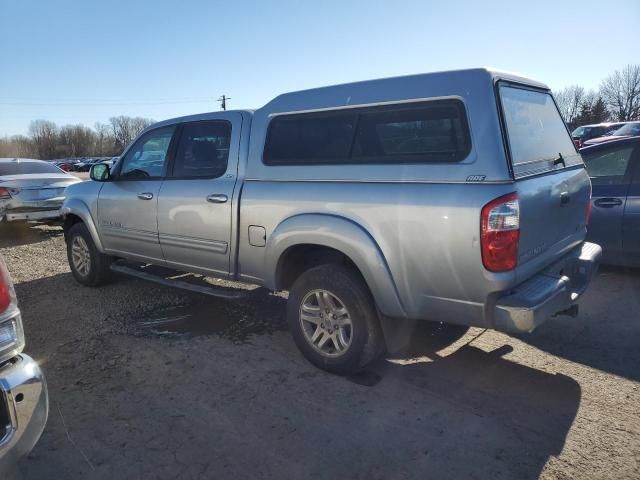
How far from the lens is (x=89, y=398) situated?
3.26 metres

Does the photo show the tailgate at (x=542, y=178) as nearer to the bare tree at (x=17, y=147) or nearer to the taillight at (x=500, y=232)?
the taillight at (x=500, y=232)

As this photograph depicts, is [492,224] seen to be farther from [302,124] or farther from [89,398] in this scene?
[89,398]

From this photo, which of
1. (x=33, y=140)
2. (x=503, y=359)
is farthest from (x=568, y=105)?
(x=33, y=140)

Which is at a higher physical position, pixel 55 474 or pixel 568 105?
pixel 568 105

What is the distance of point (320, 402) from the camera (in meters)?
3.18

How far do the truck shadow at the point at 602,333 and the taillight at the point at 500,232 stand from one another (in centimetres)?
160

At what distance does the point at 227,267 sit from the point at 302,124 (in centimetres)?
142

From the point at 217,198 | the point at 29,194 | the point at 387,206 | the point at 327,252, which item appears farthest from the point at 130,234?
the point at 29,194

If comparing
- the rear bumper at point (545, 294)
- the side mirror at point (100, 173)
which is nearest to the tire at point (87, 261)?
the side mirror at point (100, 173)

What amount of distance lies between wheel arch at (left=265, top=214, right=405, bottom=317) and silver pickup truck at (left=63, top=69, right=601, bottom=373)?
0.01 meters

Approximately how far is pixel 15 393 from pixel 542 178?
312 centimetres

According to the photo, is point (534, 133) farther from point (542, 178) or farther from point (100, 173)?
point (100, 173)

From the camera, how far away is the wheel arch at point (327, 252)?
314 centimetres

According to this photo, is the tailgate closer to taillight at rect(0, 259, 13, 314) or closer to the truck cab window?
taillight at rect(0, 259, 13, 314)
